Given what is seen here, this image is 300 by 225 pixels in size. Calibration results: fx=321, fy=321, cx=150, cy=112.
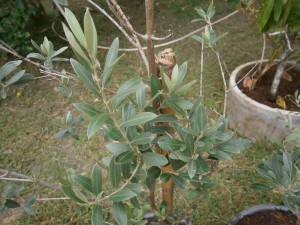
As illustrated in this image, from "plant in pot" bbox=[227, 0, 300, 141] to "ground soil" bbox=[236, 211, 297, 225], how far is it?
47 centimetres

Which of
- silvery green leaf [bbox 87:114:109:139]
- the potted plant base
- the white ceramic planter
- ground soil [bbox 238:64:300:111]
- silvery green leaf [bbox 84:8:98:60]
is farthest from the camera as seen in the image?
ground soil [bbox 238:64:300:111]

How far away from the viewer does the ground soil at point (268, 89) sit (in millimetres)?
2229

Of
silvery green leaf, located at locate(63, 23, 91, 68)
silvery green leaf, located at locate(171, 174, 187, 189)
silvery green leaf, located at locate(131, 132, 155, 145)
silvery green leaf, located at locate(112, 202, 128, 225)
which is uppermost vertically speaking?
silvery green leaf, located at locate(63, 23, 91, 68)

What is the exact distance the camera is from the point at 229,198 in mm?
1898


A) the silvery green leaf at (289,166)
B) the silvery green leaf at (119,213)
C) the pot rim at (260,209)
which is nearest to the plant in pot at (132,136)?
the silvery green leaf at (119,213)

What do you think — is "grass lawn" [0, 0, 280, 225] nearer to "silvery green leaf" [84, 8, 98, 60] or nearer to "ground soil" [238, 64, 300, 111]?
"ground soil" [238, 64, 300, 111]

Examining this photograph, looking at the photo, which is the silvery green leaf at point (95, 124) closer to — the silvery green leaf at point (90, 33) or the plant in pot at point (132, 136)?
the plant in pot at point (132, 136)

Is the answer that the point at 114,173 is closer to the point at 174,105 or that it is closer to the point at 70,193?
the point at 70,193

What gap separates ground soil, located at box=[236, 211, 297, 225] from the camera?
1512 mm

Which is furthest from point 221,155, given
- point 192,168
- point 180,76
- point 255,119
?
point 255,119

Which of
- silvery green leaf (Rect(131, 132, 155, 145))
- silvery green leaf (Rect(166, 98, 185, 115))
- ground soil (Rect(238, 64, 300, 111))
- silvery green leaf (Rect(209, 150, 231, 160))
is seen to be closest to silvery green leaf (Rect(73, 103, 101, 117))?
silvery green leaf (Rect(131, 132, 155, 145))

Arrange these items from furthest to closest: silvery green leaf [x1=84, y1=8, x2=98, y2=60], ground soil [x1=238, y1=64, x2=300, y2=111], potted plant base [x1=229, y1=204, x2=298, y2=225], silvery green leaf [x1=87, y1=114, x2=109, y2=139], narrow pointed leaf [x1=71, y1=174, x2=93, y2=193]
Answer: ground soil [x1=238, y1=64, x2=300, y2=111] < potted plant base [x1=229, y1=204, x2=298, y2=225] < narrow pointed leaf [x1=71, y1=174, x2=93, y2=193] < silvery green leaf [x1=87, y1=114, x2=109, y2=139] < silvery green leaf [x1=84, y1=8, x2=98, y2=60]

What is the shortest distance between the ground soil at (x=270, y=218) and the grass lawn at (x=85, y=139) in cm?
25

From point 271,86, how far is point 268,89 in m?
0.09
